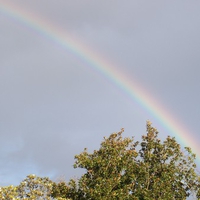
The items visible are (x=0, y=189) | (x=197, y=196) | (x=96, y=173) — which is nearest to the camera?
(x=0, y=189)

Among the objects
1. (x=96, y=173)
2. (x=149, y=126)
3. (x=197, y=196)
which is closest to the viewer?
(x=96, y=173)

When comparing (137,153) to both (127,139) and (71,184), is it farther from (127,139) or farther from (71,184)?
(71,184)

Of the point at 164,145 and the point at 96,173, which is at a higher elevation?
the point at 164,145

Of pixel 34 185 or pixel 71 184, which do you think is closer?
pixel 34 185

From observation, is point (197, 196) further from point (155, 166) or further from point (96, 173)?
point (96, 173)

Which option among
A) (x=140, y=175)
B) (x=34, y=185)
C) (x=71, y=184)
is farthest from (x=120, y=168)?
(x=34, y=185)

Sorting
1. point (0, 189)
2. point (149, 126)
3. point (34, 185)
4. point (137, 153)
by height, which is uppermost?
point (149, 126)

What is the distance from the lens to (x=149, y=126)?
35219 mm

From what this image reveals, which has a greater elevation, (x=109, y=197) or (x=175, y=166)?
(x=175, y=166)

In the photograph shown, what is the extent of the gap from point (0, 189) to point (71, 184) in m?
9.09

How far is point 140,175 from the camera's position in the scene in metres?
32.1

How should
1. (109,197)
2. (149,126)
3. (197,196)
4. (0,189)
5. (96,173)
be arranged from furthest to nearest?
(149,126)
(197,196)
(96,173)
(109,197)
(0,189)

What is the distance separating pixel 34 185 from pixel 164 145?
13.4 metres

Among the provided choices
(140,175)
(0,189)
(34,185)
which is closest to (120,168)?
(140,175)
